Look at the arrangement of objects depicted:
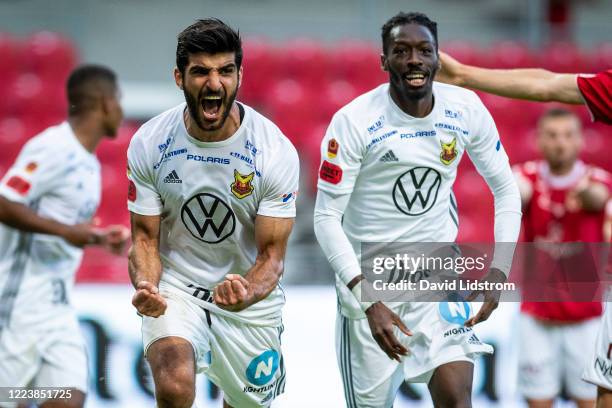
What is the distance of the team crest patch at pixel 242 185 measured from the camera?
436 centimetres

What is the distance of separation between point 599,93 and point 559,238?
5.94ft

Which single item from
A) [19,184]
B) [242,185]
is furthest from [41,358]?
[242,185]

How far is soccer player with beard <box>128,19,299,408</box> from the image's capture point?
418 centimetres

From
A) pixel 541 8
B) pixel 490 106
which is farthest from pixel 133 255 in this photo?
pixel 541 8

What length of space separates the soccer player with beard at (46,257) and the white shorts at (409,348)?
57.9 inches

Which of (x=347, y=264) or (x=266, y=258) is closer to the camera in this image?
(x=266, y=258)

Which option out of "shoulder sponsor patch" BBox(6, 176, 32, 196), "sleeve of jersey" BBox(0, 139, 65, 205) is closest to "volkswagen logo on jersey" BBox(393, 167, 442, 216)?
"sleeve of jersey" BBox(0, 139, 65, 205)

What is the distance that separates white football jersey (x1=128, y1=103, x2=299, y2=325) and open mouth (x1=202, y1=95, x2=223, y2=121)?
16cm

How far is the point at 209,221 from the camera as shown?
443 centimetres

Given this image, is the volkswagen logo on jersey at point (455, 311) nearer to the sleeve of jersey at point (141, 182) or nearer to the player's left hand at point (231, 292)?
the player's left hand at point (231, 292)

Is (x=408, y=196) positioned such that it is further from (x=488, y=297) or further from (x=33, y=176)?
(x=33, y=176)

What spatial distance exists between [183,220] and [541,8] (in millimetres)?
10929

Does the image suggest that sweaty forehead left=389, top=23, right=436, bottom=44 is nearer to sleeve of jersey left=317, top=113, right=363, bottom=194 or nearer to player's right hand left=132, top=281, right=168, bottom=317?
sleeve of jersey left=317, top=113, right=363, bottom=194

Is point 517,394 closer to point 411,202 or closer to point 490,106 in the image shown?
point 411,202
